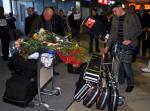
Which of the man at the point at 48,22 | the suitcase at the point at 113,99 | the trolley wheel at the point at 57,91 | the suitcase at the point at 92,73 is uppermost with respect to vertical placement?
the man at the point at 48,22

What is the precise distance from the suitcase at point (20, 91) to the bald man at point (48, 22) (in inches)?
39.2

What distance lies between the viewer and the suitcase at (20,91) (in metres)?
3.97

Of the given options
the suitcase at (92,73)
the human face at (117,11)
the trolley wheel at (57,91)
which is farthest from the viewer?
the trolley wheel at (57,91)

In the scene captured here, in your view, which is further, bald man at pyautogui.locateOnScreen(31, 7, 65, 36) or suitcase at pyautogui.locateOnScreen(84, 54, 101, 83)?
bald man at pyautogui.locateOnScreen(31, 7, 65, 36)

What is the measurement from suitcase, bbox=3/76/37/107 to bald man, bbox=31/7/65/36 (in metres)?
1.00

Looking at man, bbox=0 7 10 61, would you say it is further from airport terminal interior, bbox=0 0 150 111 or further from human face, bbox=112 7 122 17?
human face, bbox=112 7 122 17

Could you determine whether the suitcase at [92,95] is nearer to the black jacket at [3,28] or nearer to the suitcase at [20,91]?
the suitcase at [20,91]

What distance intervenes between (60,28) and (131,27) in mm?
1277

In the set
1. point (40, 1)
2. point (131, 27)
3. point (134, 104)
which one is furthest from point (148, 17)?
point (40, 1)

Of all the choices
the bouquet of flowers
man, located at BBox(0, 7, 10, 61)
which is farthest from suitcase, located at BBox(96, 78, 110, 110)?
man, located at BBox(0, 7, 10, 61)

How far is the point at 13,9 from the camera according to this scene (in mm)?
13781

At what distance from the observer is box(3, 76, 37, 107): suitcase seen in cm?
397

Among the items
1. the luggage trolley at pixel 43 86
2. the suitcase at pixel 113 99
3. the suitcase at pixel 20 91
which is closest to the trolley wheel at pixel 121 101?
the suitcase at pixel 113 99

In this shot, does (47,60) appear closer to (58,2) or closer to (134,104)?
(134,104)
